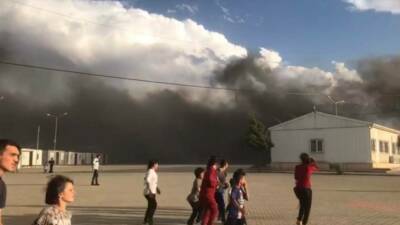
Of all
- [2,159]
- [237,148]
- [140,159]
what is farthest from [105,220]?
[140,159]

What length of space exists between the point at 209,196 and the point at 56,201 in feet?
21.0

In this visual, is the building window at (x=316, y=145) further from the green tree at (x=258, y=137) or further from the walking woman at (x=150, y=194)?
the walking woman at (x=150, y=194)

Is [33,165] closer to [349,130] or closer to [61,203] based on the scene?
[349,130]

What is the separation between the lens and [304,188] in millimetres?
11211

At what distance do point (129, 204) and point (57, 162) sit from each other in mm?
68778

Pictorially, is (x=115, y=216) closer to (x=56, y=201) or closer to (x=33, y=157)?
(x=56, y=201)

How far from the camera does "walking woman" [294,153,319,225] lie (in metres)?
11.2

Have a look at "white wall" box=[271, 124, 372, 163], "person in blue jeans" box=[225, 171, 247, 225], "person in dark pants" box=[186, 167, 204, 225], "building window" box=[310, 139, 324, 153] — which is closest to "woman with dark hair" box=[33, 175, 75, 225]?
"person in blue jeans" box=[225, 171, 247, 225]

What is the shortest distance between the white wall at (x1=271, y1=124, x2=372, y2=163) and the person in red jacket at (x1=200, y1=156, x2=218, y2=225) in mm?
40025

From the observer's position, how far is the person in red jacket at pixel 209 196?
10039mm

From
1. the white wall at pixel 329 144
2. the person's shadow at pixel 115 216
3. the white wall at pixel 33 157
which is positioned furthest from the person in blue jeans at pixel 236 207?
the white wall at pixel 33 157

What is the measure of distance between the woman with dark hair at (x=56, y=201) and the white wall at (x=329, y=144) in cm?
4638

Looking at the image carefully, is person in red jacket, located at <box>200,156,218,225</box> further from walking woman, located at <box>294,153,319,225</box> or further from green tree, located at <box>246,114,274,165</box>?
green tree, located at <box>246,114,274,165</box>

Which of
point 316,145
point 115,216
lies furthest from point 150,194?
point 316,145
